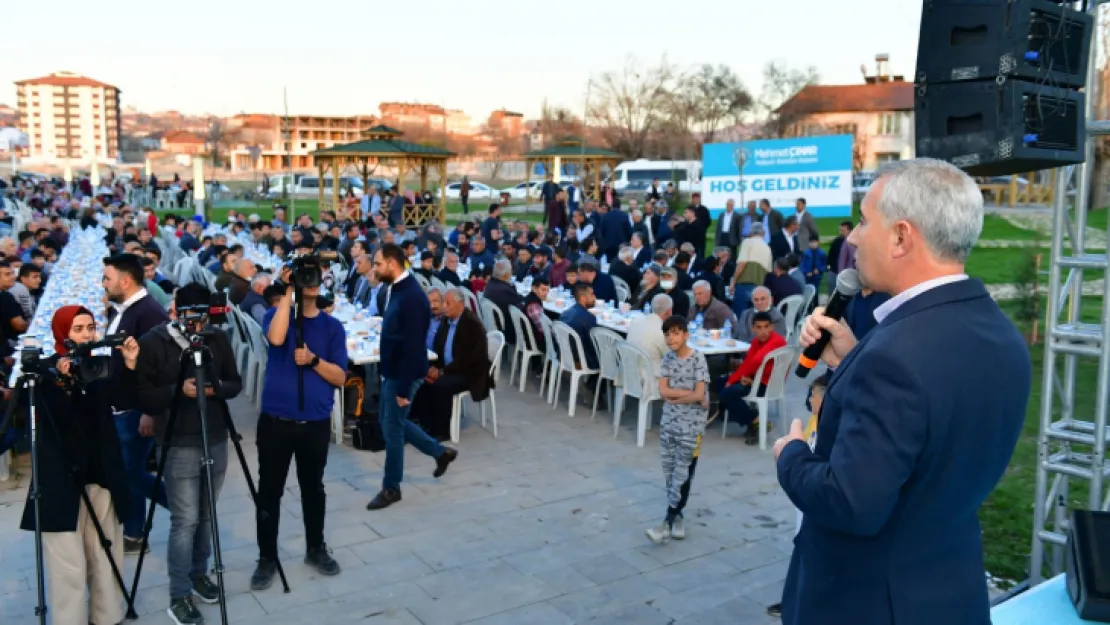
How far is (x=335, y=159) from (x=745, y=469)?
19649 mm

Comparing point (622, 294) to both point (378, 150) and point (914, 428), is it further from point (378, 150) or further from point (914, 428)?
point (378, 150)

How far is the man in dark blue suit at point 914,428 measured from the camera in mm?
1656

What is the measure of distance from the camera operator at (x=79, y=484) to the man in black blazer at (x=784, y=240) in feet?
36.5

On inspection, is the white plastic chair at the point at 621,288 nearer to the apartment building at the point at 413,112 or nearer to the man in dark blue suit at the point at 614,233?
the man in dark blue suit at the point at 614,233

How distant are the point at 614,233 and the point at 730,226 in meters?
2.12

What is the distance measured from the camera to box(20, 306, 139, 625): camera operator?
3986mm

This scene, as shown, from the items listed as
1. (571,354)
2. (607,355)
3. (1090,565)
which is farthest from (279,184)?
(1090,565)

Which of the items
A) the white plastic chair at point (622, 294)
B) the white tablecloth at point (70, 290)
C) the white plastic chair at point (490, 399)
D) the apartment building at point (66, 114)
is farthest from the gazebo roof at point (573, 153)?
the apartment building at point (66, 114)

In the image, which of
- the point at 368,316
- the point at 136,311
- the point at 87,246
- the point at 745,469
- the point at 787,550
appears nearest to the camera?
the point at 136,311

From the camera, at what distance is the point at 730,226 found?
1641 centimetres

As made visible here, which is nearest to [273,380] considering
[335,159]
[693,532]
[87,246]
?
[693,532]

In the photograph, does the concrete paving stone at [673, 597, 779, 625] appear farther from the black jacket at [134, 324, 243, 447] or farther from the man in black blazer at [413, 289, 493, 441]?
the man in black blazer at [413, 289, 493, 441]

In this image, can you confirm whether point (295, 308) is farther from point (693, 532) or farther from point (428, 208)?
point (428, 208)

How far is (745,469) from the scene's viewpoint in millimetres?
6914
